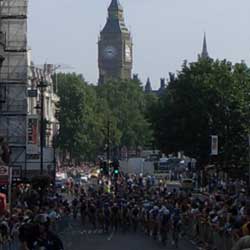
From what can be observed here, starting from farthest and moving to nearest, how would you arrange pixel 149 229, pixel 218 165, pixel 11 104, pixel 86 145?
pixel 86 145, pixel 218 165, pixel 11 104, pixel 149 229

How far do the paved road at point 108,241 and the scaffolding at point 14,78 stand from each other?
768 inches

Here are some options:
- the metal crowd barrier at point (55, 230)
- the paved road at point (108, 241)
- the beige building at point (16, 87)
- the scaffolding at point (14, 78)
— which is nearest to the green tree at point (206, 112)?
the beige building at point (16, 87)

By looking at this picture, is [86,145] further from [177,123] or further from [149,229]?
[149,229]

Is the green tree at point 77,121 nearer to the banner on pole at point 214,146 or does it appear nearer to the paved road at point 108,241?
the banner on pole at point 214,146

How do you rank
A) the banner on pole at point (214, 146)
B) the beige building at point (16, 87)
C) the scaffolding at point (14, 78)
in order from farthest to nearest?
the banner on pole at point (214, 146) → the scaffolding at point (14, 78) → the beige building at point (16, 87)

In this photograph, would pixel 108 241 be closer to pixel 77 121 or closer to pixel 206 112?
pixel 206 112

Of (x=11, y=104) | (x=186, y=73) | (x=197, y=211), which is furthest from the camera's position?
(x=186, y=73)

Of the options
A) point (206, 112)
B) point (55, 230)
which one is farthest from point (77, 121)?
point (55, 230)

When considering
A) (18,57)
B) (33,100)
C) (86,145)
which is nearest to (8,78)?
(18,57)

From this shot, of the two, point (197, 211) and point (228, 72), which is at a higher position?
Result: point (228, 72)

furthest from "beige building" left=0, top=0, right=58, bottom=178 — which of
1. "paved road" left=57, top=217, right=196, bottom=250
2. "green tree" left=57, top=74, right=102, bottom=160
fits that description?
"green tree" left=57, top=74, right=102, bottom=160

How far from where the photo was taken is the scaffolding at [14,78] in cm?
6194

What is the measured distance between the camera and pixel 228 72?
3324 inches

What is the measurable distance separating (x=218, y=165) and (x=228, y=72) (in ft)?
25.8
